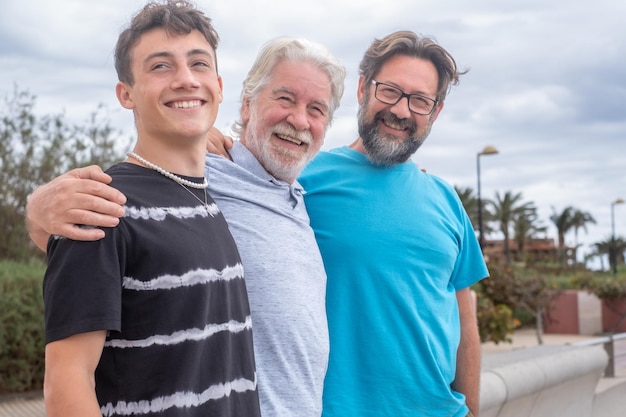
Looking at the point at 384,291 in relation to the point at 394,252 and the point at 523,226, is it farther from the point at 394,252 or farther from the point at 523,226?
the point at 523,226

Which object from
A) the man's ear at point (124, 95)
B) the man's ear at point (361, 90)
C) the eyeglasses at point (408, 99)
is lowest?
the man's ear at point (124, 95)

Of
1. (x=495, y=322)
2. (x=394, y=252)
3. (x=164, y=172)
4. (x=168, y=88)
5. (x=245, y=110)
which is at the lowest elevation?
(x=495, y=322)

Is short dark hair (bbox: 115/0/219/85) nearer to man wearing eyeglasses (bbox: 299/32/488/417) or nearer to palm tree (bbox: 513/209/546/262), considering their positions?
man wearing eyeglasses (bbox: 299/32/488/417)

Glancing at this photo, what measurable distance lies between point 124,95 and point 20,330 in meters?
9.38

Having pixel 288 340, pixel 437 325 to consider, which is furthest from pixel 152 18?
pixel 437 325

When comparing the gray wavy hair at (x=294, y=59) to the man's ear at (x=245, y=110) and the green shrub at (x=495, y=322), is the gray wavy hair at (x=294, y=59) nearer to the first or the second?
the man's ear at (x=245, y=110)

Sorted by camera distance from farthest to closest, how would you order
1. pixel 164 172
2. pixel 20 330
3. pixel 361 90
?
pixel 20 330
pixel 361 90
pixel 164 172

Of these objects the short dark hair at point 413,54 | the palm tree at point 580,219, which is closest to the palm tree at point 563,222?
the palm tree at point 580,219

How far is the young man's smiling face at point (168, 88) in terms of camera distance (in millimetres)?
1961

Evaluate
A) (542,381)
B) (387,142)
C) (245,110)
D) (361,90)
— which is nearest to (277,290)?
(245,110)

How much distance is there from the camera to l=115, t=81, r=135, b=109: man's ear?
203 cm

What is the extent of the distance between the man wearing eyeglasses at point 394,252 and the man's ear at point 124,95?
1.02 meters

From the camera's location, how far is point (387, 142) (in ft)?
9.73

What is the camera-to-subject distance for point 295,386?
223 cm
